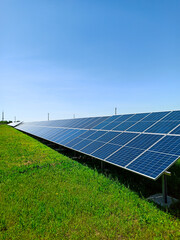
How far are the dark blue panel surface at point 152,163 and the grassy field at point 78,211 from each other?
109 cm

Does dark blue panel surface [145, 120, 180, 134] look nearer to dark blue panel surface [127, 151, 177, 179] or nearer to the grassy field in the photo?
dark blue panel surface [127, 151, 177, 179]

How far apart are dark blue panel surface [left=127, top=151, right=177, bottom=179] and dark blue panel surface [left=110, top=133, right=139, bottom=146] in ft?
7.46

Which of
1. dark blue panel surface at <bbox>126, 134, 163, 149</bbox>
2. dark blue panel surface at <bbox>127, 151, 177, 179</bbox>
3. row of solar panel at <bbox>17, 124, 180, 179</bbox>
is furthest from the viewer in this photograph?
dark blue panel surface at <bbox>126, 134, 163, 149</bbox>

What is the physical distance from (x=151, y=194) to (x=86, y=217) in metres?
3.25

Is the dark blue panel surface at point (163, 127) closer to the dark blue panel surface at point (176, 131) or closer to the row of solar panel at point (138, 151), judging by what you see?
the dark blue panel surface at point (176, 131)

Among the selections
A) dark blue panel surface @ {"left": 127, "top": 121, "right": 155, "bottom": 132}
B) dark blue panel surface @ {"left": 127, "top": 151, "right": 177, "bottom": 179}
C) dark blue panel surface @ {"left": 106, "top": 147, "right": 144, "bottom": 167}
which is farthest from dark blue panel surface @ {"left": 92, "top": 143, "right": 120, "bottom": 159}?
dark blue panel surface @ {"left": 127, "top": 121, "right": 155, "bottom": 132}

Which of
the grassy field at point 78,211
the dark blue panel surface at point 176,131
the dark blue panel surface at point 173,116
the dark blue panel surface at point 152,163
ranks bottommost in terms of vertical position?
the grassy field at point 78,211

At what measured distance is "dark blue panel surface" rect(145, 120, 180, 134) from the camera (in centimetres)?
911

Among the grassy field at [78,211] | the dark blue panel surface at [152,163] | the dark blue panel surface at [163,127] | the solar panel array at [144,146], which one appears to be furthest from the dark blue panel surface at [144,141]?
the grassy field at [78,211]

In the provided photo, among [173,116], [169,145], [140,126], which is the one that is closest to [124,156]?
[169,145]

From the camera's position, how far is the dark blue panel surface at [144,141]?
844 cm

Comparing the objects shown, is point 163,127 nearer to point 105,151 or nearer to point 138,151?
point 138,151

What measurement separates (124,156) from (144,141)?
1.54 meters

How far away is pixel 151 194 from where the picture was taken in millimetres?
7148
